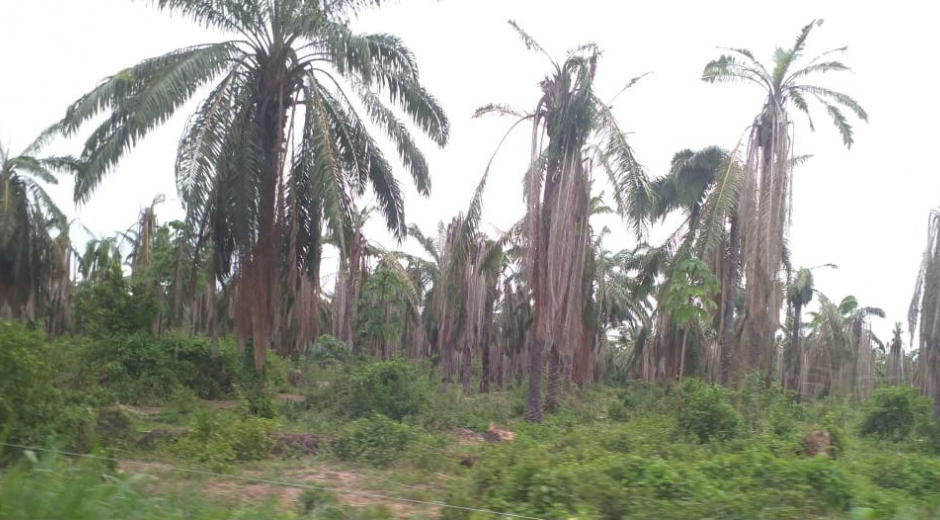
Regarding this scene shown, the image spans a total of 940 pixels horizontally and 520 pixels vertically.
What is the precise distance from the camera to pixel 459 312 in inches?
1318

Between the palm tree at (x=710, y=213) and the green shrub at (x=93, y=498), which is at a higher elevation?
the palm tree at (x=710, y=213)

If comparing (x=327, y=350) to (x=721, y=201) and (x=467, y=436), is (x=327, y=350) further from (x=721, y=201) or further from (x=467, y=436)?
(x=721, y=201)

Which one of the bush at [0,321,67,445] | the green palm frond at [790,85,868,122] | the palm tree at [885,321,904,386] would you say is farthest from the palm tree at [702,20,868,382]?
the palm tree at [885,321,904,386]

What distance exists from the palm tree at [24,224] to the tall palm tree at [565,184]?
1562cm

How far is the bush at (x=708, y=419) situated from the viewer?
53.1 feet

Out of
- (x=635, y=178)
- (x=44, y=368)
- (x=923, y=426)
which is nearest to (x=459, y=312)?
(x=635, y=178)

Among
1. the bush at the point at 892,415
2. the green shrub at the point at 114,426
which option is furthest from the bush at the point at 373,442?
the bush at the point at 892,415

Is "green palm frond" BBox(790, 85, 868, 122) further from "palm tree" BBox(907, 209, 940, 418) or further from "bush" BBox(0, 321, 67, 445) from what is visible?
"bush" BBox(0, 321, 67, 445)

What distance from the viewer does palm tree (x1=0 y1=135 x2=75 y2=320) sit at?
25719 millimetres

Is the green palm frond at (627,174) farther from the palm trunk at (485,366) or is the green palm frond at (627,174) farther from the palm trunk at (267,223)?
the palm trunk at (485,366)

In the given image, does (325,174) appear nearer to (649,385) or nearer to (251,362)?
(251,362)

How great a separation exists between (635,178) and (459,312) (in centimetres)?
1587

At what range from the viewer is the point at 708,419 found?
16.4 m

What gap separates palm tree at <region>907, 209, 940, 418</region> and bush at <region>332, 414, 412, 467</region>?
18495mm
